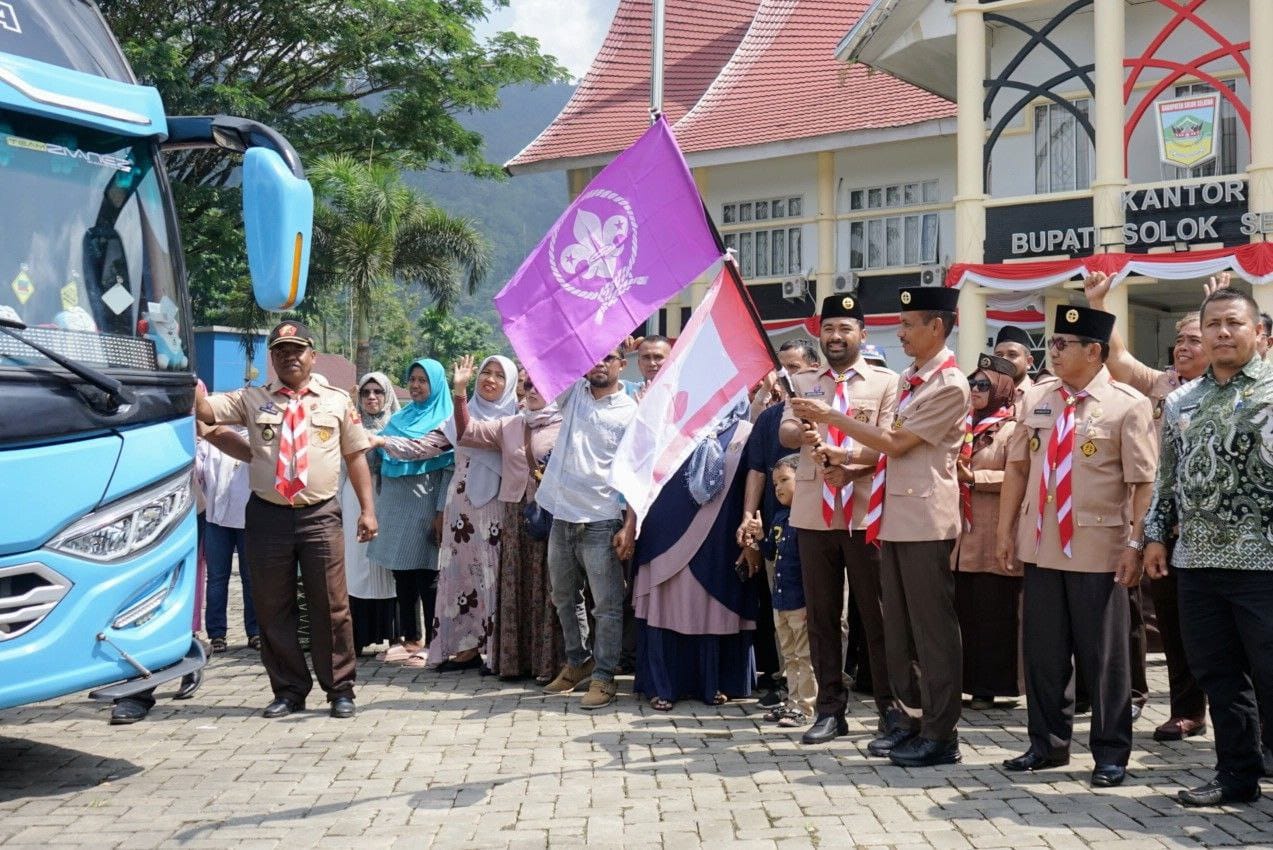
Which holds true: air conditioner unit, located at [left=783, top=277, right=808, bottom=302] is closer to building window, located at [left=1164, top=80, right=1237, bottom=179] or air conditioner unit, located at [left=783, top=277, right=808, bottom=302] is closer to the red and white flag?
building window, located at [left=1164, top=80, right=1237, bottom=179]

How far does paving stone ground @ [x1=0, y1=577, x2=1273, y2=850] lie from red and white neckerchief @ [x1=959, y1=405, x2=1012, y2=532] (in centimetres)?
108

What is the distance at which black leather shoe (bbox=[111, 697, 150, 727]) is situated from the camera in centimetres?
749

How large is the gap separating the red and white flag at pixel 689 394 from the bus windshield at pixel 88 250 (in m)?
2.14

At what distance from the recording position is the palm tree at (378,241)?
83.4 feet

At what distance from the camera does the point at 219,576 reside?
1016cm

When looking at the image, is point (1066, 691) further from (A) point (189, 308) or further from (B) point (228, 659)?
(B) point (228, 659)

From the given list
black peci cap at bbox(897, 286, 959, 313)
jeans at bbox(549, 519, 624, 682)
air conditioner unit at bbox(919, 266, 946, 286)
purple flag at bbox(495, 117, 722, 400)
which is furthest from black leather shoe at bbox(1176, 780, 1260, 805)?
air conditioner unit at bbox(919, 266, 946, 286)

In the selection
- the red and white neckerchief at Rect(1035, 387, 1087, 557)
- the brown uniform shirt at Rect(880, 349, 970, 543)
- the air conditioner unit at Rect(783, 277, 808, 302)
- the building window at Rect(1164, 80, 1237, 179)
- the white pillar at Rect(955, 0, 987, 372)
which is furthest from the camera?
the air conditioner unit at Rect(783, 277, 808, 302)

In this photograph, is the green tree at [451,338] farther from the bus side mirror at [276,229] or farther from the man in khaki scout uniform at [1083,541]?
the man in khaki scout uniform at [1083,541]

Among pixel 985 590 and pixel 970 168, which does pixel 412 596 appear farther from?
pixel 970 168

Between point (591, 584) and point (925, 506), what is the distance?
2506 mm

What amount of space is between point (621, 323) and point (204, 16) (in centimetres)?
1986

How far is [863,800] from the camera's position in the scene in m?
5.69

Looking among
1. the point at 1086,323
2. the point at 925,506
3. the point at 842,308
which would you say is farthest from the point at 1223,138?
the point at 925,506
